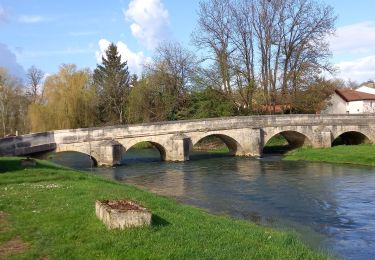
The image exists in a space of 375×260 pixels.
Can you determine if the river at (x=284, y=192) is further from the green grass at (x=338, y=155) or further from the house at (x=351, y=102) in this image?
the house at (x=351, y=102)

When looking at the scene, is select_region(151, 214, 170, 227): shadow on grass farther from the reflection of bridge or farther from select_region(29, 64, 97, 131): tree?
select_region(29, 64, 97, 131): tree

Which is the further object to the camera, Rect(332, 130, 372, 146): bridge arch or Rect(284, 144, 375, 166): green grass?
Rect(332, 130, 372, 146): bridge arch

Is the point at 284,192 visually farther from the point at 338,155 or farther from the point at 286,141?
the point at 286,141

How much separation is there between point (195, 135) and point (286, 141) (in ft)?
39.1

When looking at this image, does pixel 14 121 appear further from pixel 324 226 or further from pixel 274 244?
pixel 274 244

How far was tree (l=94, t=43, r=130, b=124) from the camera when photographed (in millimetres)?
56844

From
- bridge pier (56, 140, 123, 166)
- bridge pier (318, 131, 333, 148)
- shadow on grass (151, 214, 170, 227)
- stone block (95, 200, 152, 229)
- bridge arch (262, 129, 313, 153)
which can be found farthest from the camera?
bridge arch (262, 129, 313, 153)

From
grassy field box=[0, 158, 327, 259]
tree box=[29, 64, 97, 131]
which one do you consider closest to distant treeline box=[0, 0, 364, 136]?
tree box=[29, 64, 97, 131]

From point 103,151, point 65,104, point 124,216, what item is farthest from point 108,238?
point 65,104

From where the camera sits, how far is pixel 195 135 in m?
37.9

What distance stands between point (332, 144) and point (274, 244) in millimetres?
34655

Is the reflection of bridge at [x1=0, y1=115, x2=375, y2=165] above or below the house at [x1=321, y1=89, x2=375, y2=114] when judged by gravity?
below

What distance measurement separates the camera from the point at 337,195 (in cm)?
1984

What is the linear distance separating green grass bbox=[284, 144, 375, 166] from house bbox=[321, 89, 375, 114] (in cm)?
1993
